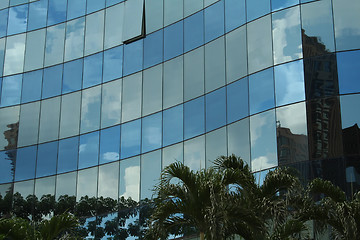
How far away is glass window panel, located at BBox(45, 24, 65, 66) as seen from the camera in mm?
42062

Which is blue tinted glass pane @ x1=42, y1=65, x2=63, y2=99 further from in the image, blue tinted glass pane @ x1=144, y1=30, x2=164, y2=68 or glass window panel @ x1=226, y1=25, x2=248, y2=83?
glass window panel @ x1=226, y1=25, x2=248, y2=83

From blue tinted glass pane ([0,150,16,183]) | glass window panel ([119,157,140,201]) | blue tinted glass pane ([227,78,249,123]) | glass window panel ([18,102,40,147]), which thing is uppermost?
glass window panel ([18,102,40,147])

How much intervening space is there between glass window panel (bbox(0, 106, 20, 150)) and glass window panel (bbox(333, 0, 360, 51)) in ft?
73.0

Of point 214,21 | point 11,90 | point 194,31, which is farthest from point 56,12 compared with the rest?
point 214,21

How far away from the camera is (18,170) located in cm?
4103

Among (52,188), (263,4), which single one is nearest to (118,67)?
(52,188)

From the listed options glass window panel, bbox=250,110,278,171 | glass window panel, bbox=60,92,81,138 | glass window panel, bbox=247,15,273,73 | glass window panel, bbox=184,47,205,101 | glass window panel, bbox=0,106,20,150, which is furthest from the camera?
glass window panel, bbox=0,106,20,150

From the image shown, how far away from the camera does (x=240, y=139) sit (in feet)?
100

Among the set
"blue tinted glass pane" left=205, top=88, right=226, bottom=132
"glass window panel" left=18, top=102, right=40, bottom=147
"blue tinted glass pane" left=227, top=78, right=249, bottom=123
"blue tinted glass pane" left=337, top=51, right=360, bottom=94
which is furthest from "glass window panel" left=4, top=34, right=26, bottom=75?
"blue tinted glass pane" left=337, top=51, right=360, bottom=94

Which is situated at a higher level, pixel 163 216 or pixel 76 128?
pixel 76 128

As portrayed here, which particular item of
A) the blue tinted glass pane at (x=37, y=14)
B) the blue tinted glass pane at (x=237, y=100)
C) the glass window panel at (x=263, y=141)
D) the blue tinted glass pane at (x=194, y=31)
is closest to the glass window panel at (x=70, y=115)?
the blue tinted glass pane at (x=37, y=14)

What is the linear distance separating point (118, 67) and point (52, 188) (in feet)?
27.4

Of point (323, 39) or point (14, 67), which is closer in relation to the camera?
A: point (323, 39)

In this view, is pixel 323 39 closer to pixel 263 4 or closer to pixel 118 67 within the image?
pixel 263 4
